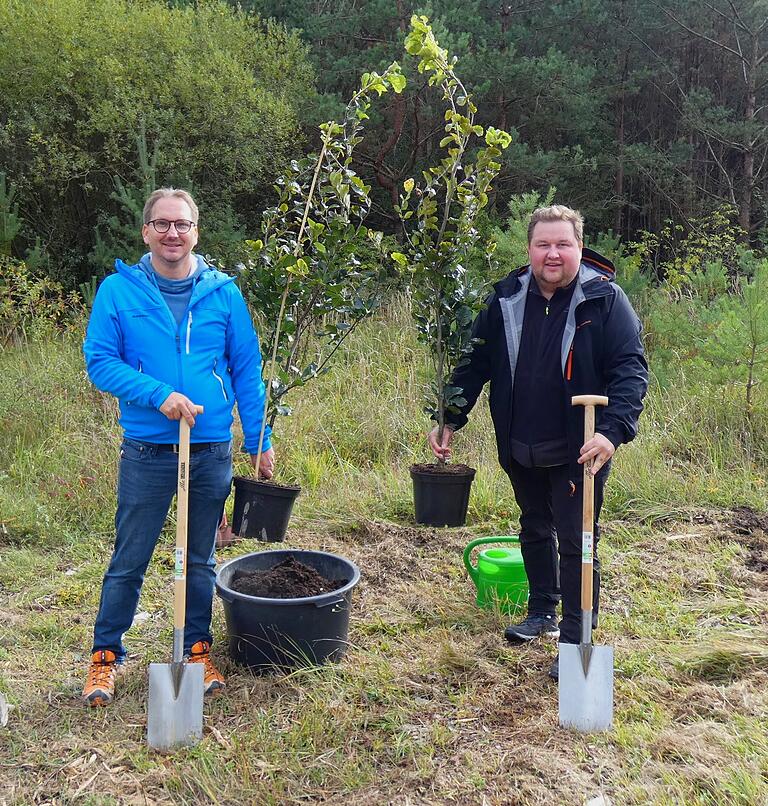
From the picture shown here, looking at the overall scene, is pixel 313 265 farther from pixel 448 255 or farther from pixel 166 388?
pixel 166 388

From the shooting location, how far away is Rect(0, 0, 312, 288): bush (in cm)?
1182

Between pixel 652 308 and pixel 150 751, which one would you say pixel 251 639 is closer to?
pixel 150 751

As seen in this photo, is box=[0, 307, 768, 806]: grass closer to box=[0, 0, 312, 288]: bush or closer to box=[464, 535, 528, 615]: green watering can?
Answer: box=[464, 535, 528, 615]: green watering can

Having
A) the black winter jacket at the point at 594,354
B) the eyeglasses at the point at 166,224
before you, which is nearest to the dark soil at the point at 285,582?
the black winter jacket at the point at 594,354

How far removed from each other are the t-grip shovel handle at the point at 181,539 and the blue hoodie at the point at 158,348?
140 millimetres

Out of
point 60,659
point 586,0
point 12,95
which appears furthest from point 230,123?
point 60,659

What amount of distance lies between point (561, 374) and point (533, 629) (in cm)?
114

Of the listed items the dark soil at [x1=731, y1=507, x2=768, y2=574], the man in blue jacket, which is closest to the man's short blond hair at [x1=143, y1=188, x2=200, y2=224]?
the man in blue jacket

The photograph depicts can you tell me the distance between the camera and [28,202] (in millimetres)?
12156

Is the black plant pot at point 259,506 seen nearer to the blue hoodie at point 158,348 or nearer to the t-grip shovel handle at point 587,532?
the blue hoodie at point 158,348

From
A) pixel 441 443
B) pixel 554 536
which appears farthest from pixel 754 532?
pixel 441 443

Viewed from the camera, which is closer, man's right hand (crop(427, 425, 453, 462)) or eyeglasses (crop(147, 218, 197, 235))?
eyeglasses (crop(147, 218, 197, 235))

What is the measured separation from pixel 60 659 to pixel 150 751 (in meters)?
0.91

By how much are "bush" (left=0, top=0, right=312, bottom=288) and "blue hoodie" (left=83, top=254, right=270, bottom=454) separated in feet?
30.5
